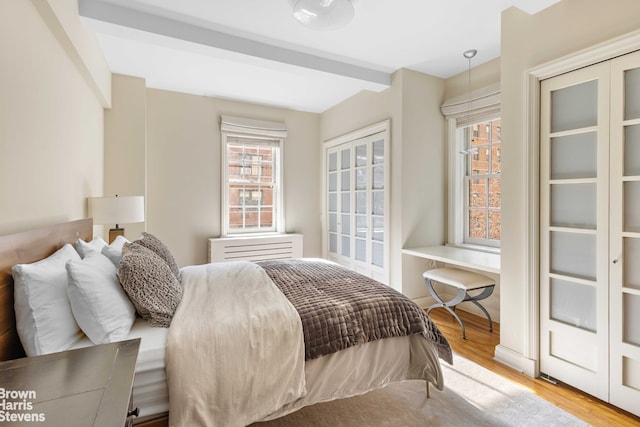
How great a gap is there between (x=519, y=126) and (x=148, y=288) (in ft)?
8.71

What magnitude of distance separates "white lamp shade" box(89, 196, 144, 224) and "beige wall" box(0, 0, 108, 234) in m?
0.12

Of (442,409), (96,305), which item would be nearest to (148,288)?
(96,305)

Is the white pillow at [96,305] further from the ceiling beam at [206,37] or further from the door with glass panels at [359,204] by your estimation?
the door with glass panels at [359,204]

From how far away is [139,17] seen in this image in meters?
2.35

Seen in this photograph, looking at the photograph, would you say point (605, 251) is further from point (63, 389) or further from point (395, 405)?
point (63, 389)

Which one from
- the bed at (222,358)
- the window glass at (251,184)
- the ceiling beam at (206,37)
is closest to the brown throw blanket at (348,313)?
the bed at (222,358)

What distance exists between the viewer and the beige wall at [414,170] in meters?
3.40

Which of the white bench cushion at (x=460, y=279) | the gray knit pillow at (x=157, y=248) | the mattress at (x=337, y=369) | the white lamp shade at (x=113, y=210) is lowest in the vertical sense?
the mattress at (x=337, y=369)

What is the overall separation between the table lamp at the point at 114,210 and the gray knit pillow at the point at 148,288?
1172 millimetres

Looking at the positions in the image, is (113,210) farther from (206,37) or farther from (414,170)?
(414,170)

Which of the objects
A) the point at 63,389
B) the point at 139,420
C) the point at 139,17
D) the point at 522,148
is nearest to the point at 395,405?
the point at 139,420

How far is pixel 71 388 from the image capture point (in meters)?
0.80

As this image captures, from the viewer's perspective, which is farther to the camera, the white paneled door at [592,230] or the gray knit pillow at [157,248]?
the gray knit pillow at [157,248]

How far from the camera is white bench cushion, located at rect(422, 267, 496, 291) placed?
274 centimetres
